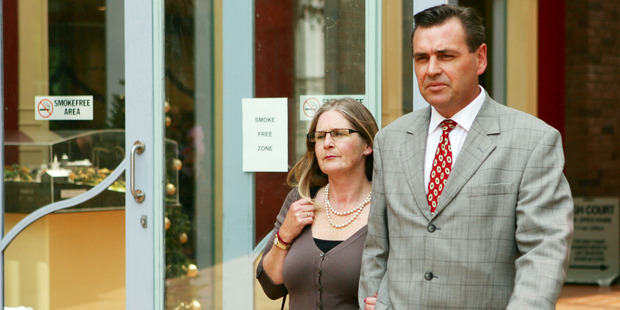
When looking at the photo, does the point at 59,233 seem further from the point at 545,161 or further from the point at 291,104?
the point at 545,161

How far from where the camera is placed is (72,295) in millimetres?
3832

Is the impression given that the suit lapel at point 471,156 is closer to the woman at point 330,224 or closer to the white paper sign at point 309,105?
the woman at point 330,224

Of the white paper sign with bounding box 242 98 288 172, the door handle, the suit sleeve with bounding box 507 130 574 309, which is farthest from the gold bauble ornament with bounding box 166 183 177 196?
the suit sleeve with bounding box 507 130 574 309

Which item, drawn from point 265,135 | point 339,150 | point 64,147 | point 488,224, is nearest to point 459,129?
point 488,224

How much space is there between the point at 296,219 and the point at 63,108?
5.33 feet

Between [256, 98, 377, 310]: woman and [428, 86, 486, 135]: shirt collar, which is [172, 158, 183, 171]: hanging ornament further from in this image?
[428, 86, 486, 135]: shirt collar

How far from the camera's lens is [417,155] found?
2.19 metres

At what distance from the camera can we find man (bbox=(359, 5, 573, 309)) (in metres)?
1.95

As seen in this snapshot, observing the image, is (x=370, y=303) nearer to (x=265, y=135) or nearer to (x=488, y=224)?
(x=488, y=224)

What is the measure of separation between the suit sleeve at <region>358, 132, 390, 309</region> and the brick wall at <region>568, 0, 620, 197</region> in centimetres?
690

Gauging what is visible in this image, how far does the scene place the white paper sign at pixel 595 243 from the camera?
26.5ft

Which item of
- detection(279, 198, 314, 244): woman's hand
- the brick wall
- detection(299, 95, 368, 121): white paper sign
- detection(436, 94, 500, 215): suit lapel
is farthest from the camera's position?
the brick wall

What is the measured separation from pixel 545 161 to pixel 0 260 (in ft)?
9.78

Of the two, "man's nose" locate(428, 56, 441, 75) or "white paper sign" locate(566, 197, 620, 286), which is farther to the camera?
"white paper sign" locate(566, 197, 620, 286)
